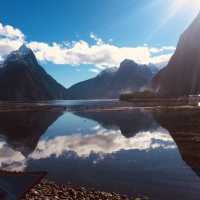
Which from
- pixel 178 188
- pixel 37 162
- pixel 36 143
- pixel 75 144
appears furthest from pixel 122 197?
pixel 36 143

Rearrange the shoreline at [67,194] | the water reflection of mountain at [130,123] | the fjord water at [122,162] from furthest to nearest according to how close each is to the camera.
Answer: the water reflection of mountain at [130,123]
the fjord water at [122,162]
the shoreline at [67,194]

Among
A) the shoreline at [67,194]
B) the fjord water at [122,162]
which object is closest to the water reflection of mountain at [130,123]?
the fjord water at [122,162]

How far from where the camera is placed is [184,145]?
2823 cm

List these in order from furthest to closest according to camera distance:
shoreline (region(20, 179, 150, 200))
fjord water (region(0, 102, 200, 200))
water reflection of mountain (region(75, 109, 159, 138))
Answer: water reflection of mountain (region(75, 109, 159, 138)) → fjord water (region(0, 102, 200, 200)) → shoreline (region(20, 179, 150, 200))

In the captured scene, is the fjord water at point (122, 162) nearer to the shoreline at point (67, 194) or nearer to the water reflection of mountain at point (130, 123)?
the shoreline at point (67, 194)

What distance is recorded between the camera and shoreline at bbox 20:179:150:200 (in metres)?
14.8

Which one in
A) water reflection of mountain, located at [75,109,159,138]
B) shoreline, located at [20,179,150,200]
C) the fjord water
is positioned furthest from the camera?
water reflection of mountain, located at [75,109,159,138]

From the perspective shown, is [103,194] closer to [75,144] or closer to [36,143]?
[75,144]

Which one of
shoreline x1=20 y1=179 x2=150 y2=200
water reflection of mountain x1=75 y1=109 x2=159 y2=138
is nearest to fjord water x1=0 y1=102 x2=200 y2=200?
shoreline x1=20 y1=179 x2=150 y2=200

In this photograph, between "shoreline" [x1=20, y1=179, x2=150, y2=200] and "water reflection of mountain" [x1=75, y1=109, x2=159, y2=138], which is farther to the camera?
"water reflection of mountain" [x1=75, y1=109, x2=159, y2=138]

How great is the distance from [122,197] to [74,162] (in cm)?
959

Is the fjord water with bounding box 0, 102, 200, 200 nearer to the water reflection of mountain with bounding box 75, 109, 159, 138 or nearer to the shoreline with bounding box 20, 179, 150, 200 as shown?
the shoreline with bounding box 20, 179, 150, 200

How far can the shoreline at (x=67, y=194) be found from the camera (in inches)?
581

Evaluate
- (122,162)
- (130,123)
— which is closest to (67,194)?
(122,162)
